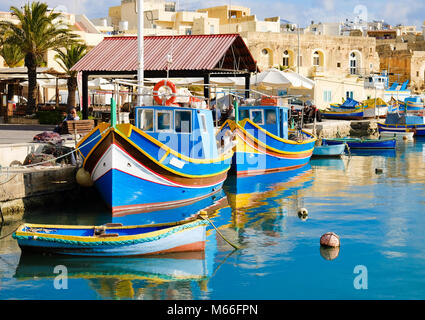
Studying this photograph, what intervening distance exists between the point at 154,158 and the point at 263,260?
15.7ft

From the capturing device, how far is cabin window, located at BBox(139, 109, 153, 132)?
17.1 meters

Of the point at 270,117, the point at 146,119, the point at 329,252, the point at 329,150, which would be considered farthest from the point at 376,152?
the point at 329,252

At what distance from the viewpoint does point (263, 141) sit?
23.5 m

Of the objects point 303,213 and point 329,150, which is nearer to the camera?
point 303,213

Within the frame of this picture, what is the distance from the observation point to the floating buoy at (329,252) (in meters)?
12.2

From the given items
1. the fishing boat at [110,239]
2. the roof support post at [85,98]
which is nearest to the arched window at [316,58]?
the roof support post at [85,98]

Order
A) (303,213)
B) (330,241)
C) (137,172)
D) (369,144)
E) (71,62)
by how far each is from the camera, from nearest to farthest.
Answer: (330,241)
(137,172)
(303,213)
(369,144)
(71,62)

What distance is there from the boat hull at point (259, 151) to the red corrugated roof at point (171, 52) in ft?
13.0

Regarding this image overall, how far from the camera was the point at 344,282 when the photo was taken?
1067 cm

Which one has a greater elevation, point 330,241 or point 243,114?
point 243,114

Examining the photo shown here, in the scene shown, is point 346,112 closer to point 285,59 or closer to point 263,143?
point 285,59

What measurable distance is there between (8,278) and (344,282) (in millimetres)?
5779

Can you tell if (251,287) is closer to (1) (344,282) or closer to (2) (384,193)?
(1) (344,282)
